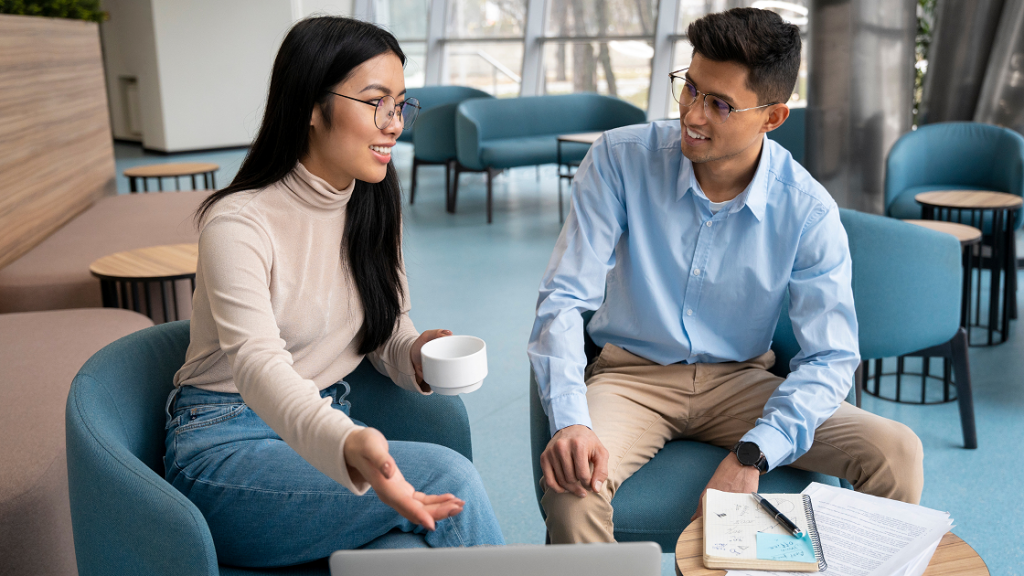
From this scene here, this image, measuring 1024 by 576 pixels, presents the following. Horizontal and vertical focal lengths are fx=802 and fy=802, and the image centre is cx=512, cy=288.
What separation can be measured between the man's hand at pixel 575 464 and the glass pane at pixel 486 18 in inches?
381

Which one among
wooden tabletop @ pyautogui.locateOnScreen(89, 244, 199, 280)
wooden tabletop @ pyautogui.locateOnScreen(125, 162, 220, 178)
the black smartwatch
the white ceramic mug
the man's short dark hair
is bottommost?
wooden tabletop @ pyautogui.locateOnScreen(125, 162, 220, 178)

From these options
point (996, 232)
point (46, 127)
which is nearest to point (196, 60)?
point (46, 127)

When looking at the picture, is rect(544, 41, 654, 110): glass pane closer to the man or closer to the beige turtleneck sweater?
the man

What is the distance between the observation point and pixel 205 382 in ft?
4.75

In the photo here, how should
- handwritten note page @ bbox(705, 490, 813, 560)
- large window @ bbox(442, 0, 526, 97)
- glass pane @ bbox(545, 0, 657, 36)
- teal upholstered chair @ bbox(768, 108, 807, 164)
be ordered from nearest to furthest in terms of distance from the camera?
handwritten note page @ bbox(705, 490, 813, 560) < teal upholstered chair @ bbox(768, 108, 807, 164) < glass pane @ bbox(545, 0, 657, 36) < large window @ bbox(442, 0, 526, 97)

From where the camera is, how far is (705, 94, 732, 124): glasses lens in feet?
5.62

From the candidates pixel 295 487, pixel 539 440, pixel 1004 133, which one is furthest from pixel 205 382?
pixel 1004 133

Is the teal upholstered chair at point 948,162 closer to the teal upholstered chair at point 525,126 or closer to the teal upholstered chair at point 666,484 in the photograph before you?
the teal upholstered chair at point 525,126

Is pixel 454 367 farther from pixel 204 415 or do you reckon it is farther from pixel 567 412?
pixel 204 415

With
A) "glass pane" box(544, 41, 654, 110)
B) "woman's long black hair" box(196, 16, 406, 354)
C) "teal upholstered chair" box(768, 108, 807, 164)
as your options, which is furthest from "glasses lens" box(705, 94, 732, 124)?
"glass pane" box(544, 41, 654, 110)

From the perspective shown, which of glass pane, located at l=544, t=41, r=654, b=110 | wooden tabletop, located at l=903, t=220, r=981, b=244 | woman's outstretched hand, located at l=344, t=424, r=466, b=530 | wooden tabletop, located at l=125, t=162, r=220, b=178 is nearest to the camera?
woman's outstretched hand, located at l=344, t=424, r=466, b=530

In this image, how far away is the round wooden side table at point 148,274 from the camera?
2.87 meters

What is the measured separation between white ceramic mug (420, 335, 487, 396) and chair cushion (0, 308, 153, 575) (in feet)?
3.08

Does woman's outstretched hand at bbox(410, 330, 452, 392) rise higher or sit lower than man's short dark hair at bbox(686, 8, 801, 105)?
lower
